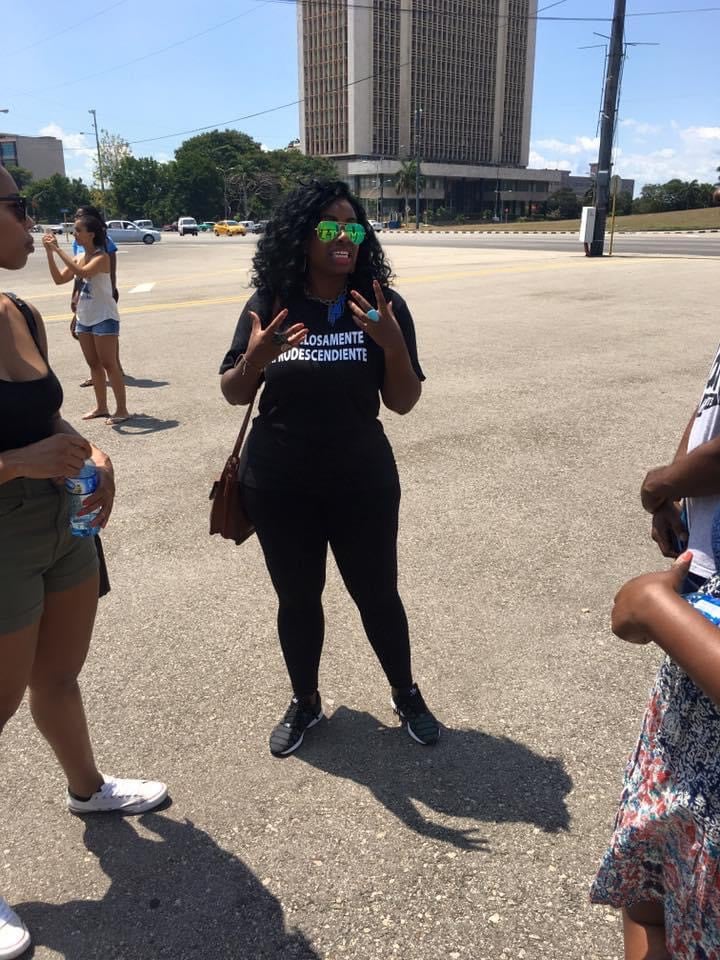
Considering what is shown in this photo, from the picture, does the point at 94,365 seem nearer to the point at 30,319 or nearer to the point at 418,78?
the point at 30,319

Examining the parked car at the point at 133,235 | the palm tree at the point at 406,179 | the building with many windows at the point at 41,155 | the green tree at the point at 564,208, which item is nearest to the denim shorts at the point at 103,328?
the parked car at the point at 133,235

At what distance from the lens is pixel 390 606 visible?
2748 mm

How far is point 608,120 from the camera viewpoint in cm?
2431

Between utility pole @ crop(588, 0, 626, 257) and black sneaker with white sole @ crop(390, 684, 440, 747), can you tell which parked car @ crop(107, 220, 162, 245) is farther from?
black sneaker with white sole @ crop(390, 684, 440, 747)

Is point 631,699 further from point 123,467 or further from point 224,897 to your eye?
point 123,467

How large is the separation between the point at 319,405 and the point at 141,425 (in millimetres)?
4722

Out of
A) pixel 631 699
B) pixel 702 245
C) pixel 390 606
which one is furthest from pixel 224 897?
pixel 702 245

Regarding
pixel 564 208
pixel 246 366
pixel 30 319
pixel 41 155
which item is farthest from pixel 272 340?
pixel 41 155

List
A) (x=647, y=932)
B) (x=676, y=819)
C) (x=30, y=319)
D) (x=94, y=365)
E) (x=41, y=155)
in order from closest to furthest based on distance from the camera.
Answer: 1. (x=676, y=819)
2. (x=647, y=932)
3. (x=30, y=319)
4. (x=94, y=365)
5. (x=41, y=155)

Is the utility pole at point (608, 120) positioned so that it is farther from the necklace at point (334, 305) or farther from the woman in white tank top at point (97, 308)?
the necklace at point (334, 305)

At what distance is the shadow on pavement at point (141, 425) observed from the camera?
21.7 feet

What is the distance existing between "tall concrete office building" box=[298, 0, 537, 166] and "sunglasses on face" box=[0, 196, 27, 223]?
113 metres

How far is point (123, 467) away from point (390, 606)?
3.59 metres

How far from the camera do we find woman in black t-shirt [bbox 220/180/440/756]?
2.47m
